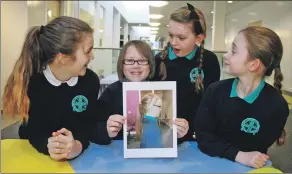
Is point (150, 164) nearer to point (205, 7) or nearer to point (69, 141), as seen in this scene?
point (69, 141)

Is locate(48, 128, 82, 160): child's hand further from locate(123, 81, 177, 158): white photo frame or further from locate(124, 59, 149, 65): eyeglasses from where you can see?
locate(124, 59, 149, 65): eyeglasses

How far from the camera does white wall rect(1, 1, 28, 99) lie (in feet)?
14.7

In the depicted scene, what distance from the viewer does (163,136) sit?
2.78 feet

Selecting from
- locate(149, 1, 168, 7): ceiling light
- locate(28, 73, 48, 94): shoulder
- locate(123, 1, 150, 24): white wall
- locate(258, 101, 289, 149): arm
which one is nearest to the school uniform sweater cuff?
locate(258, 101, 289, 149): arm

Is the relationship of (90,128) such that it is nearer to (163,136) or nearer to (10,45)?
(163,136)

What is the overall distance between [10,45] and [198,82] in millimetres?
4140

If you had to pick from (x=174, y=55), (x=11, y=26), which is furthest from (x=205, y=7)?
(x=174, y=55)

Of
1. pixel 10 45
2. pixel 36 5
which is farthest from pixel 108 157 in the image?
pixel 36 5

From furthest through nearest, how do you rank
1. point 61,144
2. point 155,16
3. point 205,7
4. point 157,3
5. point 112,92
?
point 155,16 → point 205,7 → point 157,3 → point 112,92 → point 61,144

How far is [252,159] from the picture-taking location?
2.72 feet

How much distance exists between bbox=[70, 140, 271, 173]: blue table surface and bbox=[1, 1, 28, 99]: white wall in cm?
397

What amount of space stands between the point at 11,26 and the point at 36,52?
13.9 ft

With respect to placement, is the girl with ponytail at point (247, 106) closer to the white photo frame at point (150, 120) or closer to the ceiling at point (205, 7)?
the white photo frame at point (150, 120)

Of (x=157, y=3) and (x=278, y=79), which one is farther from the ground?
(x=157, y=3)
